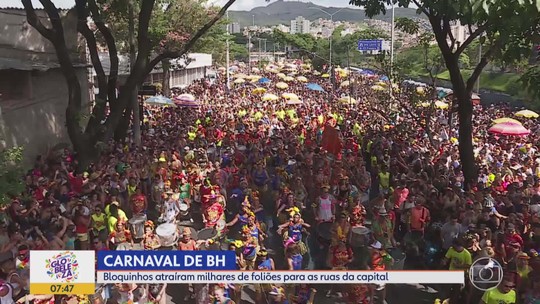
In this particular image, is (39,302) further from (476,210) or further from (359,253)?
(476,210)

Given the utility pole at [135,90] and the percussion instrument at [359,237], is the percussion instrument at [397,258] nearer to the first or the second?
the percussion instrument at [359,237]

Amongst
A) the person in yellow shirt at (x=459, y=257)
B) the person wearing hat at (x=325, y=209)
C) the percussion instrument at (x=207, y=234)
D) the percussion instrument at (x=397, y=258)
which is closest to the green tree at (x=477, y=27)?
the person in yellow shirt at (x=459, y=257)

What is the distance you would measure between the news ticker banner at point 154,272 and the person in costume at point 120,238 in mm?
677

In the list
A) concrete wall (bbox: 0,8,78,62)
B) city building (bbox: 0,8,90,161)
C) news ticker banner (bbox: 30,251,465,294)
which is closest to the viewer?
news ticker banner (bbox: 30,251,465,294)

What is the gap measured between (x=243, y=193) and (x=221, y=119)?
40.7ft

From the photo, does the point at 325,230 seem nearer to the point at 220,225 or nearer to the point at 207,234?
the point at 220,225

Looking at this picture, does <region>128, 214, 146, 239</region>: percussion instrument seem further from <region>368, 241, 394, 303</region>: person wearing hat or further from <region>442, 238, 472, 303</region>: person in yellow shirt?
<region>442, 238, 472, 303</region>: person in yellow shirt

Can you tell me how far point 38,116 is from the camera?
17328 millimetres

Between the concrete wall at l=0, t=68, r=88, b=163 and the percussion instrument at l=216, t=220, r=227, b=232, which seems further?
the concrete wall at l=0, t=68, r=88, b=163

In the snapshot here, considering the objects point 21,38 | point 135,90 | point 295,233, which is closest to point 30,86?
point 21,38

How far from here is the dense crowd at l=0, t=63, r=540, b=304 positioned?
7566mm

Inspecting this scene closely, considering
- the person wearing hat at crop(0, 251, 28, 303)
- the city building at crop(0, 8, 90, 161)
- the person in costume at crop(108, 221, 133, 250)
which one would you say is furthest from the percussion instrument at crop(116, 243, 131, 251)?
the city building at crop(0, 8, 90, 161)

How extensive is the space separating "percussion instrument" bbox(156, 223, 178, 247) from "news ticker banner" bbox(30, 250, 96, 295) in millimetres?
1667

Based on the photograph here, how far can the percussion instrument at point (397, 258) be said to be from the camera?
8.12m
